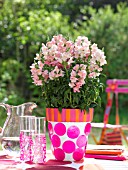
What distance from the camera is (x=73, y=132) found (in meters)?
2.20

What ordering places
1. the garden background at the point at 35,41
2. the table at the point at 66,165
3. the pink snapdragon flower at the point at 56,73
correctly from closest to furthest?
the table at the point at 66,165 → the pink snapdragon flower at the point at 56,73 → the garden background at the point at 35,41

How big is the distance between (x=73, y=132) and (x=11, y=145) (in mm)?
298

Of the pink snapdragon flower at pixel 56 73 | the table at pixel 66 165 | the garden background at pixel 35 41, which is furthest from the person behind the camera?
the garden background at pixel 35 41

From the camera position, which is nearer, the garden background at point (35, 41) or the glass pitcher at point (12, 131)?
the glass pitcher at point (12, 131)

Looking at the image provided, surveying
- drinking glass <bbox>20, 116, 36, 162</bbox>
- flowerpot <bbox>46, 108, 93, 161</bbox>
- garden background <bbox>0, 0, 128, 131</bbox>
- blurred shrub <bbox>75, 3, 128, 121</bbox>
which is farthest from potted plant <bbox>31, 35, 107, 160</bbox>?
blurred shrub <bbox>75, 3, 128, 121</bbox>

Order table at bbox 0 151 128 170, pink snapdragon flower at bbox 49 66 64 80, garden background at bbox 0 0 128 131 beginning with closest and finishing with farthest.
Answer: table at bbox 0 151 128 170 < pink snapdragon flower at bbox 49 66 64 80 < garden background at bbox 0 0 128 131

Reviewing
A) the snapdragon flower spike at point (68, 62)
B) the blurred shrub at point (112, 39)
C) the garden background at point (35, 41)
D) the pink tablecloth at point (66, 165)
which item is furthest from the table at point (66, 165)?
the blurred shrub at point (112, 39)

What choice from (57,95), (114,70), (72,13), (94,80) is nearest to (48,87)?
(57,95)

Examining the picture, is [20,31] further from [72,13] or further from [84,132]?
[84,132]

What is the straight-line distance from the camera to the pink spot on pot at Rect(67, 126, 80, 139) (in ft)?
7.21

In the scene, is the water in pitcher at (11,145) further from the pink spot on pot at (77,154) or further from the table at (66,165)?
the pink spot on pot at (77,154)

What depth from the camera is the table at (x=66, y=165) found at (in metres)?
2.04

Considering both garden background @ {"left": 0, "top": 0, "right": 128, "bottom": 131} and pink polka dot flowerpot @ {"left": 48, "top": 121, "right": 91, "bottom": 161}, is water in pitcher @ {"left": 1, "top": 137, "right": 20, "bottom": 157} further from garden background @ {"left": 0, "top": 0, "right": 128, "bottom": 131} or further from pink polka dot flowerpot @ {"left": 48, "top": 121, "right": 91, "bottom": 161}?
garden background @ {"left": 0, "top": 0, "right": 128, "bottom": 131}

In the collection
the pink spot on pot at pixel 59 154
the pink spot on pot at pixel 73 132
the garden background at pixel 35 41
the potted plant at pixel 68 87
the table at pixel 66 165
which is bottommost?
the table at pixel 66 165
